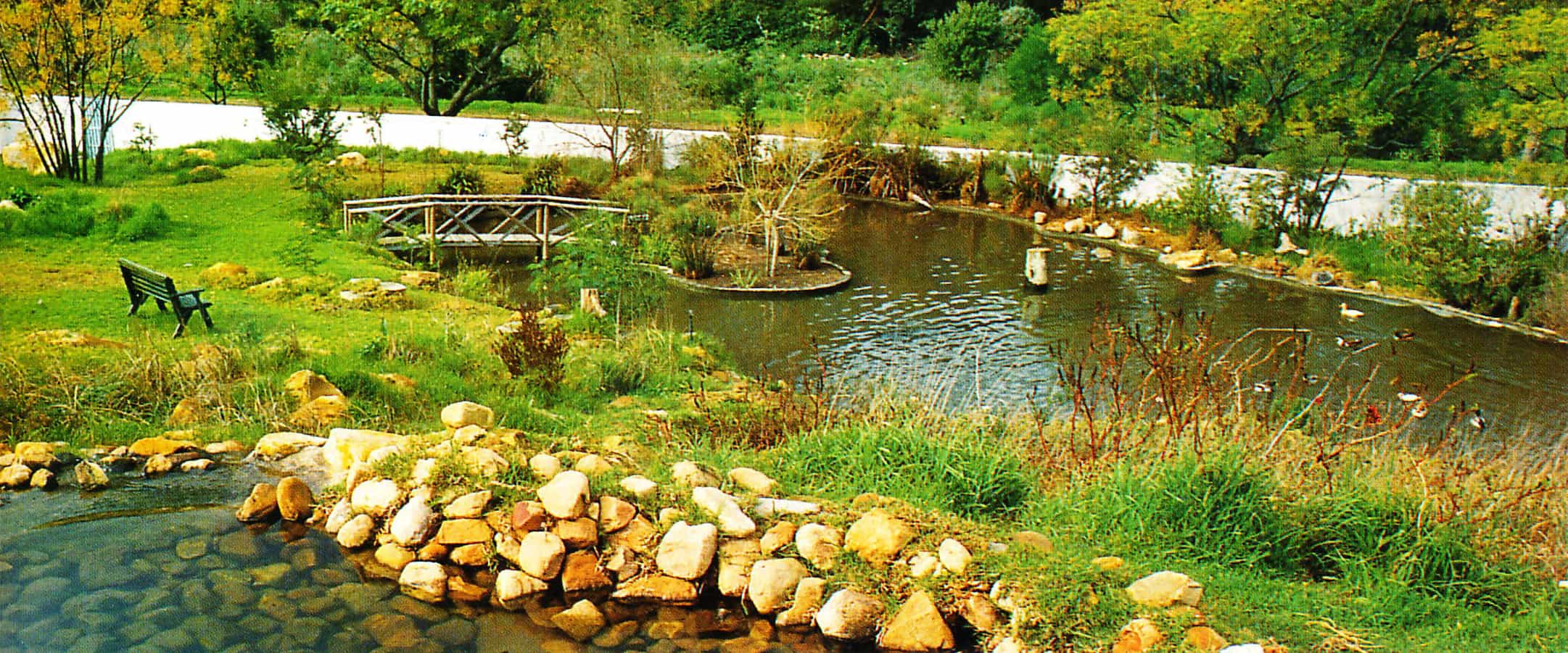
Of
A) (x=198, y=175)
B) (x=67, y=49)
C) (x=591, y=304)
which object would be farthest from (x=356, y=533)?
Answer: (x=198, y=175)

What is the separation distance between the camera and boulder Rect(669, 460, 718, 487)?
6.42 m

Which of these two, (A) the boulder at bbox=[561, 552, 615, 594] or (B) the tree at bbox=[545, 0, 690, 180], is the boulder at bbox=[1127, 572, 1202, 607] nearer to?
(A) the boulder at bbox=[561, 552, 615, 594]

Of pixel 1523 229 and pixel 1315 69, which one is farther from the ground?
pixel 1315 69

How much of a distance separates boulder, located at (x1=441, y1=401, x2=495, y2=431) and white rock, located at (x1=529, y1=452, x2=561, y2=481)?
0.96m

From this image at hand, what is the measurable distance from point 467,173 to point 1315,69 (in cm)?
1333

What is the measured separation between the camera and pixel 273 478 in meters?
6.94

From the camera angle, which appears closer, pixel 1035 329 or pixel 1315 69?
pixel 1035 329

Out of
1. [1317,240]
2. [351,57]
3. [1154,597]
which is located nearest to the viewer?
[1154,597]

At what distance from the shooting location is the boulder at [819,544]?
5.75m

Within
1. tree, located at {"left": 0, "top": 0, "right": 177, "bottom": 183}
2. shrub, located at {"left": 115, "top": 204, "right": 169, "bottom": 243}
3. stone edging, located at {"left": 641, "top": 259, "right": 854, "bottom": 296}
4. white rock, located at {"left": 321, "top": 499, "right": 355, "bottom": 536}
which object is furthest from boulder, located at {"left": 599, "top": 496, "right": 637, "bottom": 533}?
tree, located at {"left": 0, "top": 0, "right": 177, "bottom": 183}

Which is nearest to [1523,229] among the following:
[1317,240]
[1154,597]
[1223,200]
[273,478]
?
[1317,240]

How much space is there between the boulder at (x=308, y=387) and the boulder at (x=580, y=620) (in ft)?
10.4

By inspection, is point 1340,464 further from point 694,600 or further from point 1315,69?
point 1315,69

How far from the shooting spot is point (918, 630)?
209 inches
